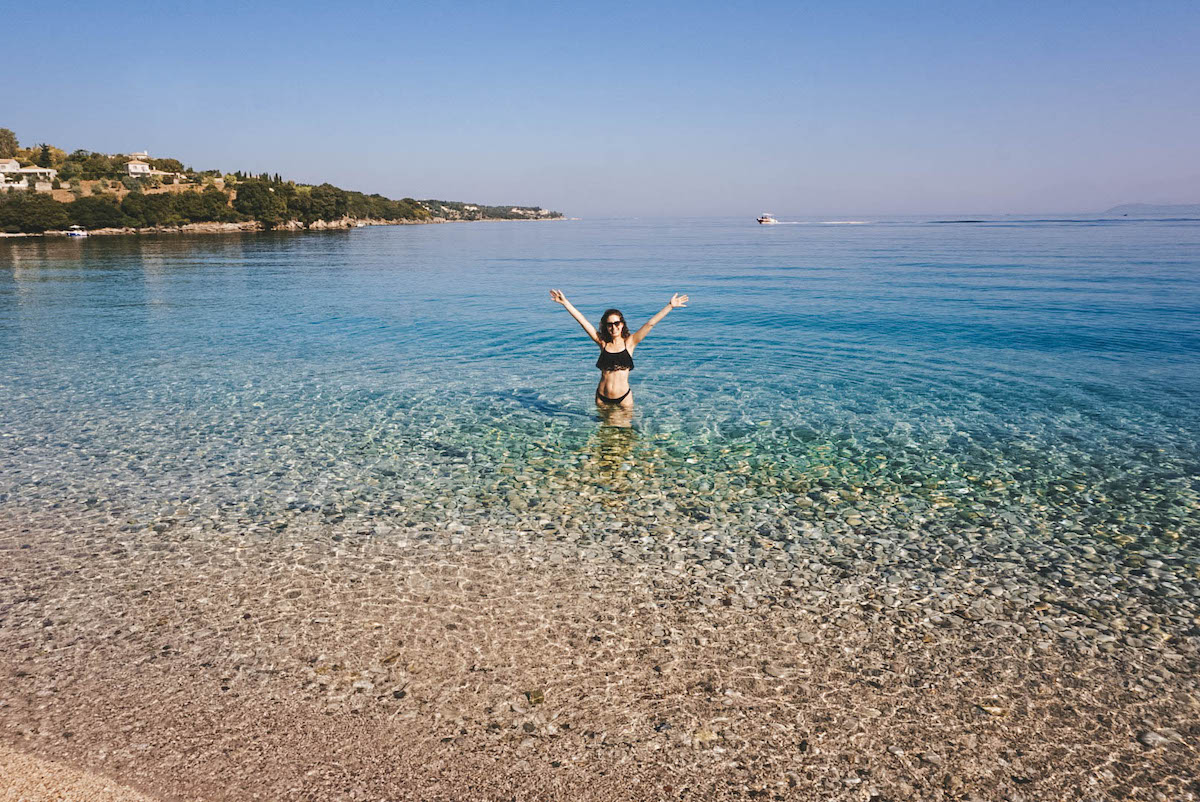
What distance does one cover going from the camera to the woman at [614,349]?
12887mm

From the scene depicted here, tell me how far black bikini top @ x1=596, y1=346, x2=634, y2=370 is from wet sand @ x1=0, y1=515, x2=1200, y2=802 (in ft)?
20.2

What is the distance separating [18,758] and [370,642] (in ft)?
8.31

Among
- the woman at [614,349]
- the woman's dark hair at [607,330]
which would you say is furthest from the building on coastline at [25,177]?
the woman's dark hair at [607,330]

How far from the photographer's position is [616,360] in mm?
13797

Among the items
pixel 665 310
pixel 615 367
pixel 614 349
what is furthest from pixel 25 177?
pixel 665 310

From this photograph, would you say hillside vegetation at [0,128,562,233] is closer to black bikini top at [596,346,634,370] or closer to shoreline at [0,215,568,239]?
shoreline at [0,215,568,239]

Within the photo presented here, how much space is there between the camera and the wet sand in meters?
4.87

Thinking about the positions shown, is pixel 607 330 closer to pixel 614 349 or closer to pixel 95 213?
pixel 614 349

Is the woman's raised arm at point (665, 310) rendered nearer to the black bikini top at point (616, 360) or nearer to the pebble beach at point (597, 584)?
the black bikini top at point (616, 360)

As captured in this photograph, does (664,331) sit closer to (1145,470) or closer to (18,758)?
(1145,470)

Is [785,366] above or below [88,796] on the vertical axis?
above

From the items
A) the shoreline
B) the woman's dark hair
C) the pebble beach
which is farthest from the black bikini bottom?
the shoreline

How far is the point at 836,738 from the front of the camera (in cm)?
527

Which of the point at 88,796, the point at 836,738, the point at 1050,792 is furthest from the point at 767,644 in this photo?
the point at 88,796
